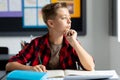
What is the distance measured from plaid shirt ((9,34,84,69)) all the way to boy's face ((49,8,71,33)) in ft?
0.39

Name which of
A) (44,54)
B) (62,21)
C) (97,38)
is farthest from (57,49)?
(97,38)

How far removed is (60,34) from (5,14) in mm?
1553

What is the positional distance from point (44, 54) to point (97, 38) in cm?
150

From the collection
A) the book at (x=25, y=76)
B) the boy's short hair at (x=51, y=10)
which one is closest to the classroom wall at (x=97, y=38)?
the boy's short hair at (x=51, y=10)

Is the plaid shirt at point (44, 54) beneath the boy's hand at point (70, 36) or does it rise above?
beneath

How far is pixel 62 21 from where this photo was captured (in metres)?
1.83

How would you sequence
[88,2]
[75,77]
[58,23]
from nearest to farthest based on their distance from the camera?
[75,77] < [58,23] < [88,2]

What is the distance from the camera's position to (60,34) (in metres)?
1.89

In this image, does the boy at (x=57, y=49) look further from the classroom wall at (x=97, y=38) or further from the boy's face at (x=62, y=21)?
the classroom wall at (x=97, y=38)

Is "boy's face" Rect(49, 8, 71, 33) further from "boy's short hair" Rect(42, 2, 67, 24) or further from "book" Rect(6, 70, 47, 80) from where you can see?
"book" Rect(6, 70, 47, 80)

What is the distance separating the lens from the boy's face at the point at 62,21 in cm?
182

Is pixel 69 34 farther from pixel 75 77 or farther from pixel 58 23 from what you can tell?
pixel 75 77

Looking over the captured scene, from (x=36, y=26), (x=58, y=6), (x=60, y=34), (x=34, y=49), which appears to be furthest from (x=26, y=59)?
(x=36, y=26)

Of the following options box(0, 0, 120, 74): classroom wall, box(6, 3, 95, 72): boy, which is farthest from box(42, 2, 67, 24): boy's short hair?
box(0, 0, 120, 74): classroom wall
